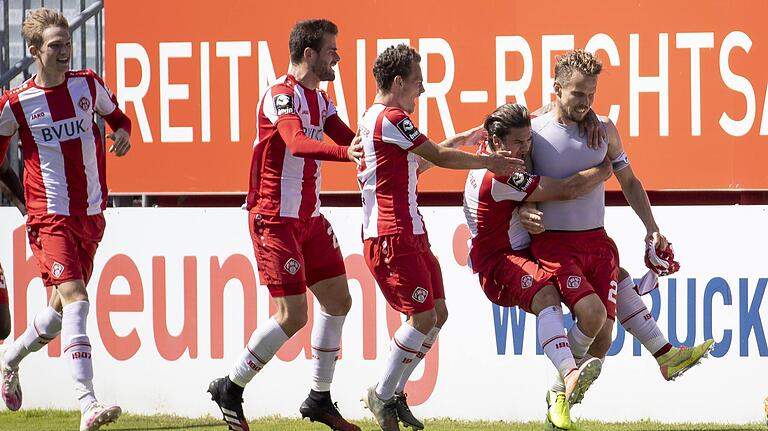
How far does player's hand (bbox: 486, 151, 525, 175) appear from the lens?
600cm

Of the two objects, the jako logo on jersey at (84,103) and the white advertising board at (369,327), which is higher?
the jako logo on jersey at (84,103)

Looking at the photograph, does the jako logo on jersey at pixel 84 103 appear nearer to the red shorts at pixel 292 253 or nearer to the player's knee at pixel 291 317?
the red shorts at pixel 292 253

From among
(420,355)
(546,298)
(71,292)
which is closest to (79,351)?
(71,292)

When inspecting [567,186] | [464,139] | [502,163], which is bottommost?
[567,186]

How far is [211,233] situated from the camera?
8.38m

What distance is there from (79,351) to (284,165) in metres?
1.36

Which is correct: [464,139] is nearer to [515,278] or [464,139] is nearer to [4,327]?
[515,278]

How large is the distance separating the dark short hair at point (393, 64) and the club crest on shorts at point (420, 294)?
0.97m

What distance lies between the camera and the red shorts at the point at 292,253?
6.63 metres

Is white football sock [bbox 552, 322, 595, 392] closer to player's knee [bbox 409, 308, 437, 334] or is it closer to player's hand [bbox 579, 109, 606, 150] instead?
player's knee [bbox 409, 308, 437, 334]

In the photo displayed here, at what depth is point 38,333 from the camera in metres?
7.21

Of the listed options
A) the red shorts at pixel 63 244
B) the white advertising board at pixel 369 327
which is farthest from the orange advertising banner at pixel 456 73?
the red shorts at pixel 63 244

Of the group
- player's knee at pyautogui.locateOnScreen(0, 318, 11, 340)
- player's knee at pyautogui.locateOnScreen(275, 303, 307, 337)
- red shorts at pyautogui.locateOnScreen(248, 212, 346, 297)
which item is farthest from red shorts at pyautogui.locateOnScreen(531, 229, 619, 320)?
player's knee at pyautogui.locateOnScreen(0, 318, 11, 340)

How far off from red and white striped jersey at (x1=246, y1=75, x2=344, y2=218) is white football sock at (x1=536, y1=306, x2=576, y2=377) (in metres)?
1.34
